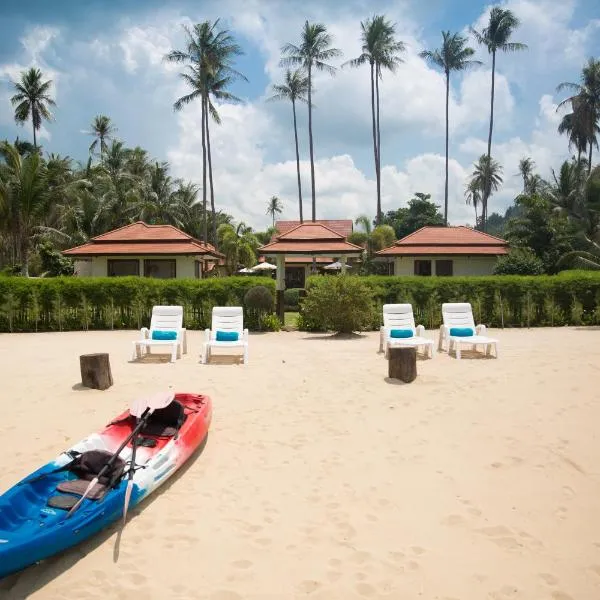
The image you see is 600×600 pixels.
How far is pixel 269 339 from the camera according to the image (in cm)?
1430

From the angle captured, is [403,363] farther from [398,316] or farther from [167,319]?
[167,319]

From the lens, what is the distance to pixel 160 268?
30.0 meters

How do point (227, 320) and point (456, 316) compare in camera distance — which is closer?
point (227, 320)

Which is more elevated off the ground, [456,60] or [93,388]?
[456,60]

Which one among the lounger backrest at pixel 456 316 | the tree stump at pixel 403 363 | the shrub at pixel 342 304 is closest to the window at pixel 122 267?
the shrub at pixel 342 304

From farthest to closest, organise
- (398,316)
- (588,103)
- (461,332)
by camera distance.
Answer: (588,103) < (398,316) < (461,332)

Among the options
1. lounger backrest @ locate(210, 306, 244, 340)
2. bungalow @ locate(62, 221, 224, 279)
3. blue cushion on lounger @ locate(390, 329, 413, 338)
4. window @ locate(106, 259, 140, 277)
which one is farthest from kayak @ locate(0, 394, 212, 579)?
window @ locate(106, 259, 140, 277)

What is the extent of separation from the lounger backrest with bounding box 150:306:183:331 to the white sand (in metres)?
2.69

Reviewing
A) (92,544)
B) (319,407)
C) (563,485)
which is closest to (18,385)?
(319,407)

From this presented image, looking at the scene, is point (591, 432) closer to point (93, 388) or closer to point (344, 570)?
point (344, 570)

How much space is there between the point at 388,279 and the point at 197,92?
85.2 ft

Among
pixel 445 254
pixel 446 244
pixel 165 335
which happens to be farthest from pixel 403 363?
pixel 446 244

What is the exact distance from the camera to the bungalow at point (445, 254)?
93.8 feet

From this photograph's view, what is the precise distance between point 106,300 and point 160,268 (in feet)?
45.1
